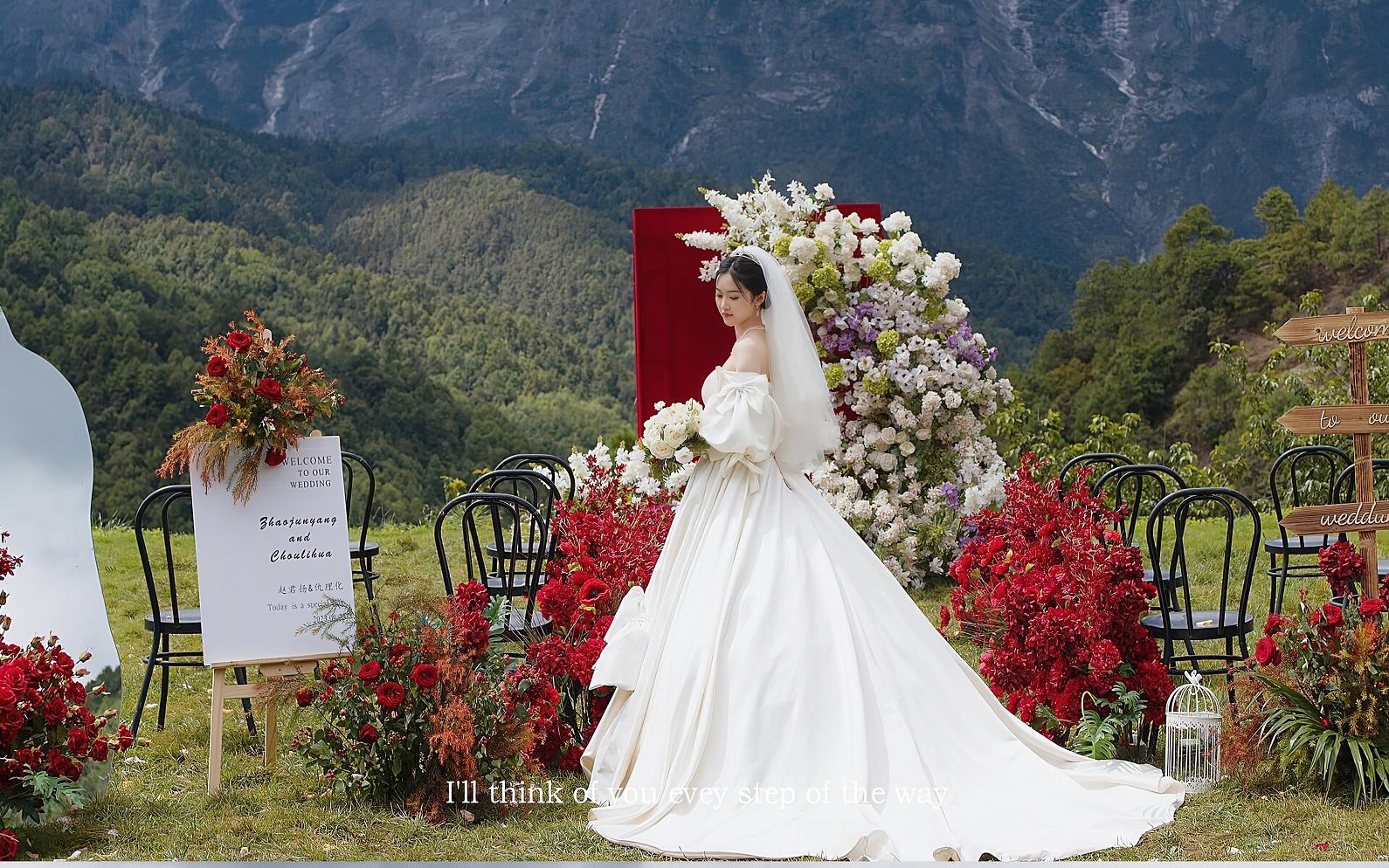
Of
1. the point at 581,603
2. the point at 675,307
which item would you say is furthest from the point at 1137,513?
the point at 675,307

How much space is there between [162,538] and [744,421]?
7879 mm

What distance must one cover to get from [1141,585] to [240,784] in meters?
3.14

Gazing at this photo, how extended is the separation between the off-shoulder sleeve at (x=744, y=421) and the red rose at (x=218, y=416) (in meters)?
1.53

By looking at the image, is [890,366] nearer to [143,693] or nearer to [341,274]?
[143,693]

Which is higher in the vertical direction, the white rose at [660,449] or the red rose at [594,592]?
the white rose at [660,449]

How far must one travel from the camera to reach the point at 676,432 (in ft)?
13.7

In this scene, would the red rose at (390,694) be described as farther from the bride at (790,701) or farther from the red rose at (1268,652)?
the red rose at (1268,652)

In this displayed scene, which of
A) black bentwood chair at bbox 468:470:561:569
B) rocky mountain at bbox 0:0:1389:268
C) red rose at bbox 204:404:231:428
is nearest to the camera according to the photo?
red rose at bbox 204:404:231:428

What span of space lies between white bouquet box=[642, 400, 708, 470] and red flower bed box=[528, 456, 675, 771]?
578 millimetres

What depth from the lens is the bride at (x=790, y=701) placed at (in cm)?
355

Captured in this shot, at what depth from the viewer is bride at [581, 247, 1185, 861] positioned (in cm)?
355

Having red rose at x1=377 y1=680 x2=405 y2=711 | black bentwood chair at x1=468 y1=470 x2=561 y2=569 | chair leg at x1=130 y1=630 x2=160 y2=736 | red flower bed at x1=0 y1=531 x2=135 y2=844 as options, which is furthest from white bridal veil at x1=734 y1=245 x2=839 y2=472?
chair leg at x1=130 y1=630 x2=160 y2=736

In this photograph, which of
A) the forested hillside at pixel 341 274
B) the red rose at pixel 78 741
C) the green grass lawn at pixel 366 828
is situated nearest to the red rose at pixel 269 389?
the green grass lawn at pixel 366 828

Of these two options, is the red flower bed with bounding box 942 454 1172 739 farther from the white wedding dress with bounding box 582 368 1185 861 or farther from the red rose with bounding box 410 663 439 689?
the red rose with bounding box 410 663 439 689
